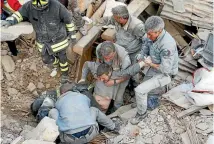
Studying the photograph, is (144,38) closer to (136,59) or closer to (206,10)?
(136,59)

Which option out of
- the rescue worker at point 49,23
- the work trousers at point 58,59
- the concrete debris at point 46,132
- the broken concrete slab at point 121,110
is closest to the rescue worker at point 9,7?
the rescue worker at point 49,23

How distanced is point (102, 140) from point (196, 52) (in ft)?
8.63

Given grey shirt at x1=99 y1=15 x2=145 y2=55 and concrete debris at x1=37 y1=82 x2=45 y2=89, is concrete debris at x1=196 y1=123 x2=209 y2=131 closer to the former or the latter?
grey shirt at x1=99 y1=15 x2=145 y2=55

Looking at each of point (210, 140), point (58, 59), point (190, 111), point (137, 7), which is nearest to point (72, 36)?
point (58, 59)

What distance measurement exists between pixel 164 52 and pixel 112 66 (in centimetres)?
109

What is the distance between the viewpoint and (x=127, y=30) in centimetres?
712

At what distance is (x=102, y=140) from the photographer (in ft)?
22.5

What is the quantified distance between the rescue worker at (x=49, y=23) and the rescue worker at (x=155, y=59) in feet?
4.63

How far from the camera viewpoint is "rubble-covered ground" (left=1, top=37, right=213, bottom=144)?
660 cm

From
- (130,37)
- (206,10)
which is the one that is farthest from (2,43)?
(206,10)

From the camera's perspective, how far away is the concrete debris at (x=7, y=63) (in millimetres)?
7516

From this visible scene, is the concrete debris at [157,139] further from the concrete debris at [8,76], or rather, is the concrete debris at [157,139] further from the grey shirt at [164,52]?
the concrete debris at [8,76]

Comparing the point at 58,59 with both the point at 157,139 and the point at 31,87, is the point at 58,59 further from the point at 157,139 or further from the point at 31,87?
the point at 157,139

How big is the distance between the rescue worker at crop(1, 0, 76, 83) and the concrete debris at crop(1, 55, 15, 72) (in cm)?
61
